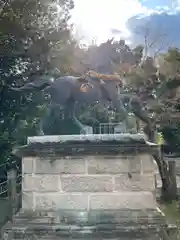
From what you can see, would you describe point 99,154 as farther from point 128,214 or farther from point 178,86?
point 178,86

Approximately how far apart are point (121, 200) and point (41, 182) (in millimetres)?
968

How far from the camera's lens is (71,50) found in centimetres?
1266

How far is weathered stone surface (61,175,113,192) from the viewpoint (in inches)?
181

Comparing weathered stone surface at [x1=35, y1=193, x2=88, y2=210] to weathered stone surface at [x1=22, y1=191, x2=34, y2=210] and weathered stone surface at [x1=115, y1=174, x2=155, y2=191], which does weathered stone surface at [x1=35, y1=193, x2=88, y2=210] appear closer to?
weathered stone surface at [x1=22, y1=191, x2=34, y2=210]

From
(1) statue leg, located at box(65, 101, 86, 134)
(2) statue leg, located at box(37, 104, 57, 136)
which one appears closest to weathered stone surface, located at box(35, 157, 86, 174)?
(2) statue leg, located at box(37, 104, 57, 136)

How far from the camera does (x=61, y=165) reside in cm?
464

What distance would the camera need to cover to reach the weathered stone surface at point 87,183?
4594 mm

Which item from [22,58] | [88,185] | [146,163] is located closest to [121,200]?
[88,185]

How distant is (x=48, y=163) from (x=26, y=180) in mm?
339

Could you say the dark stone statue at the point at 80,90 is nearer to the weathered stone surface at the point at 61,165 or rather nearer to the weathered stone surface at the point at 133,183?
the weathered stone surface at the point at 61,165

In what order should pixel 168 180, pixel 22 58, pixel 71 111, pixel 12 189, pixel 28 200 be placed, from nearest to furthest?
pixel 28 200 < pixel 71 111 < pixel 12 189 < pixel 168 180 < pixel 22 58

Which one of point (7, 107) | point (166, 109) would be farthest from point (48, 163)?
point (166, 109)

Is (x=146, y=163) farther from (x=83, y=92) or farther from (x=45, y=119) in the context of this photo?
(x=45, y=119)

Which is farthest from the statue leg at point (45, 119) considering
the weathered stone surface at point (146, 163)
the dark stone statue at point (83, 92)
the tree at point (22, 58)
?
the tree at point (22, 58)
